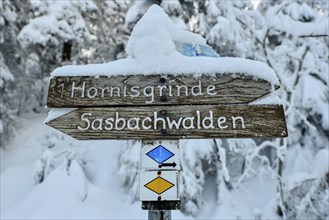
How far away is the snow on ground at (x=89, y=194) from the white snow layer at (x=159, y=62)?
5.56 m

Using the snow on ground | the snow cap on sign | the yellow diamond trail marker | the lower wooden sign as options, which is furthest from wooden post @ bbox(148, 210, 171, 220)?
the snow on ground

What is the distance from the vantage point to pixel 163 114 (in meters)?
1.83

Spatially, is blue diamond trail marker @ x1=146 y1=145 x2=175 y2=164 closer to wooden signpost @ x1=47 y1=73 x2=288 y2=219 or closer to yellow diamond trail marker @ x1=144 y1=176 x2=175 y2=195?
wooden signpost @ x1=47 y1=73 x2=288 y2=219

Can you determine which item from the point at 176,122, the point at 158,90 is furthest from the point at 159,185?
the point at 158,90

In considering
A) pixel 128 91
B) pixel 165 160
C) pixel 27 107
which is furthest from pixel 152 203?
pixel 27 107

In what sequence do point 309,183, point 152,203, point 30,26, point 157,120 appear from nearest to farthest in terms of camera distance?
point 152,203
point 157,120
point 309,183
point 30,26

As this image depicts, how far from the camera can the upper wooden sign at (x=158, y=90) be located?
1845 mm

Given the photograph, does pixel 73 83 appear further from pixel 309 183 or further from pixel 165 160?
pixel 309 183

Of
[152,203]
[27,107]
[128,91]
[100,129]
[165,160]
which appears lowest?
[152,203]

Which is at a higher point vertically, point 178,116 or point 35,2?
point 35,2

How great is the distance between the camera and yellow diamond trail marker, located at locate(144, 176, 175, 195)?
5.64 feet

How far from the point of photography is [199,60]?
192 centimetres

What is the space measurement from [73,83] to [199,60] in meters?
0.86

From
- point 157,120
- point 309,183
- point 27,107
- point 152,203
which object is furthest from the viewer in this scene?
point 27,107
